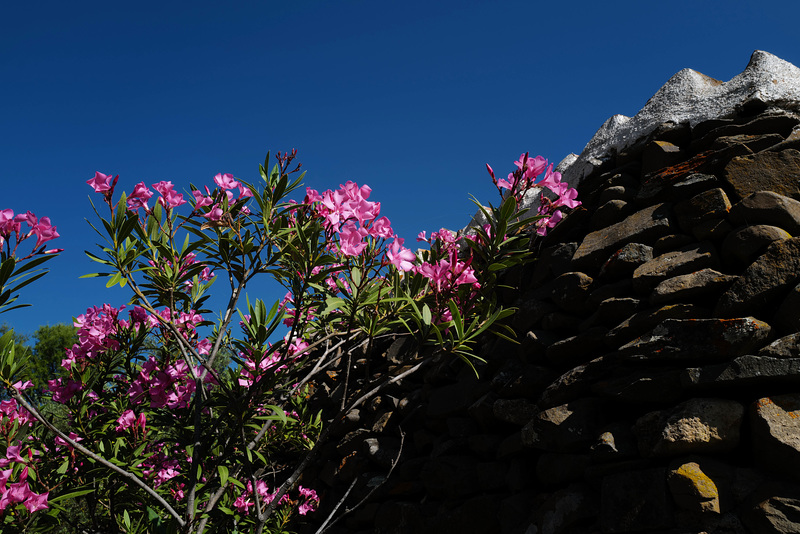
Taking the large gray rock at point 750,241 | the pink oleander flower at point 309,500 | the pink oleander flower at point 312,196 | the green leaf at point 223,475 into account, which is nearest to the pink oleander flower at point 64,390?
the green leaf at point 223,475

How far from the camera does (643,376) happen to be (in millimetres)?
2170

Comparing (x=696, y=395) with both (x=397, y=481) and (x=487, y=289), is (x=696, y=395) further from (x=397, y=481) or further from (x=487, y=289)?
(x=397, y=481)

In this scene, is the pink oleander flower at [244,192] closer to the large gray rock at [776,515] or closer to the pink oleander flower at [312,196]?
the pink oleander flower at [312,196]

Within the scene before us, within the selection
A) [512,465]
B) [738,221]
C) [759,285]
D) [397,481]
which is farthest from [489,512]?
[738,221]

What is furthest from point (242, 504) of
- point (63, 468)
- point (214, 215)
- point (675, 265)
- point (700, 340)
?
→ point (675, 265)

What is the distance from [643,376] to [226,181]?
189cm

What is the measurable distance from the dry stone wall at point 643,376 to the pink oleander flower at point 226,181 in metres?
1.02

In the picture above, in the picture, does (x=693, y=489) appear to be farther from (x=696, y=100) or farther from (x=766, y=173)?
(x=696, y=100)

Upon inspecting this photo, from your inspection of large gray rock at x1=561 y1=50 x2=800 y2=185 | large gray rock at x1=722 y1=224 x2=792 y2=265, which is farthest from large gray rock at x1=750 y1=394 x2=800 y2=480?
large gray rock at x1=561 y1=50 x2=800 y2=185


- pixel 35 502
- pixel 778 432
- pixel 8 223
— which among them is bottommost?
pixel 778 432

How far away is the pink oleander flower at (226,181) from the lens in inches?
87.2

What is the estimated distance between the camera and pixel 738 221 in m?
2.39

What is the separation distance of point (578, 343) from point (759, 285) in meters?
0.77

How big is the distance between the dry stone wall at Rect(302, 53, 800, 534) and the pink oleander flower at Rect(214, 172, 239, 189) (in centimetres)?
102
